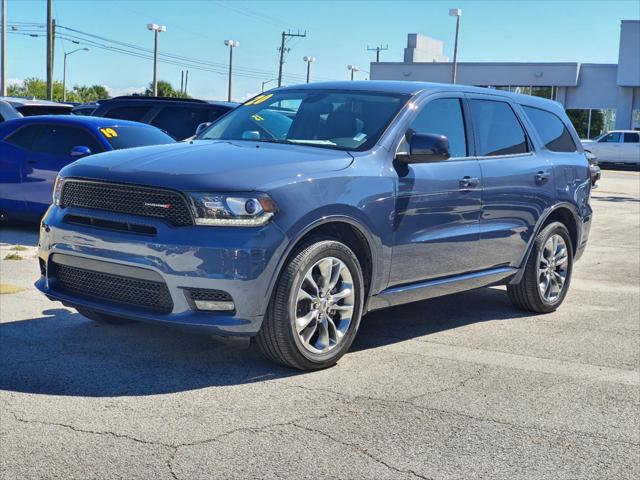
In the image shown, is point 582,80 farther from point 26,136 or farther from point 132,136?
point 26,136

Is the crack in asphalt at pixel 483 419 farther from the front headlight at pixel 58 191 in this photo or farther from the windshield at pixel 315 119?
the front headlight at pixel 58 191

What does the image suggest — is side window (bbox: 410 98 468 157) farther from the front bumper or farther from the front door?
the front bumper

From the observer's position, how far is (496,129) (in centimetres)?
705

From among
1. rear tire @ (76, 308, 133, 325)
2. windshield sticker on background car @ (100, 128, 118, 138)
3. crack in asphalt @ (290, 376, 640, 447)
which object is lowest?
crack in asphalt @ (290, 376, 640, 447)

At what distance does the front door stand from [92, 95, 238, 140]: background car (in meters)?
7.68

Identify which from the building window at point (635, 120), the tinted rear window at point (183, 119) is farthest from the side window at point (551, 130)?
the building window at point (635, 120)

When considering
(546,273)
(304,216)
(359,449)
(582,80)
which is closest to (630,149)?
(582,80)

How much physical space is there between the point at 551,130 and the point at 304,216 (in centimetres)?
358

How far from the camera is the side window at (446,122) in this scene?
6297mm

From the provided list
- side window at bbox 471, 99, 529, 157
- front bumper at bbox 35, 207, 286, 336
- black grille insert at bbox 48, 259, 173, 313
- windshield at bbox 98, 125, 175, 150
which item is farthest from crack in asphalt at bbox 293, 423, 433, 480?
windshield at bbox 98, 125, 175, 150

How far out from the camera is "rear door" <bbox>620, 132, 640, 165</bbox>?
39.6m

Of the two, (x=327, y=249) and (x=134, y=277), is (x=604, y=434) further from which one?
(x=134, y=277)

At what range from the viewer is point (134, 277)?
508 centimetres

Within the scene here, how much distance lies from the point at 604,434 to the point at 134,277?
2.69m
